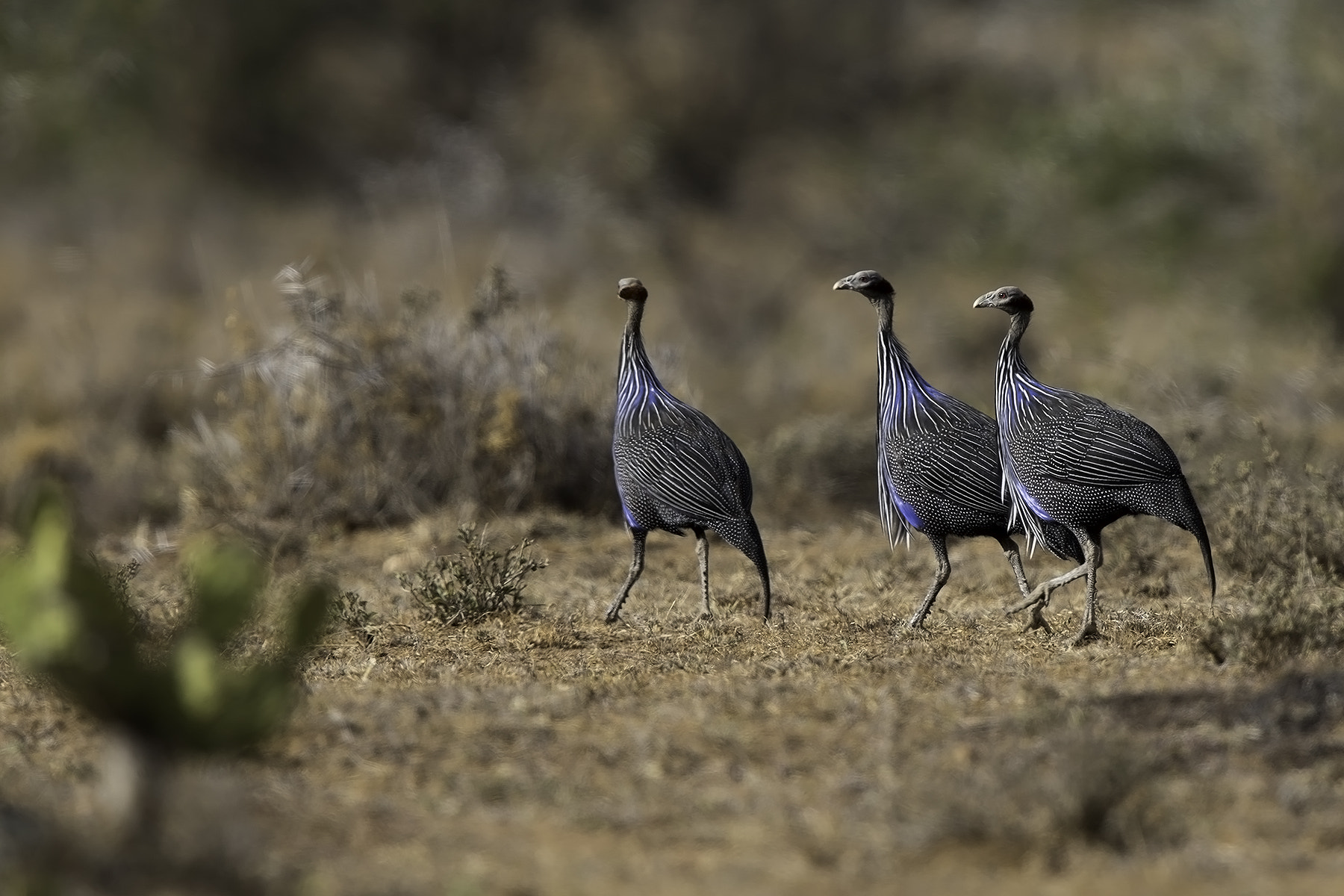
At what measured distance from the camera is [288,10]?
1109 inches

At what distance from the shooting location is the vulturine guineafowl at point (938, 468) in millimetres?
7324

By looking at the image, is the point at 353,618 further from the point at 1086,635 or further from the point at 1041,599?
the point at 1086,635

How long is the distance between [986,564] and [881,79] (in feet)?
71.0

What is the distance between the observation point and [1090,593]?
22.8 ft

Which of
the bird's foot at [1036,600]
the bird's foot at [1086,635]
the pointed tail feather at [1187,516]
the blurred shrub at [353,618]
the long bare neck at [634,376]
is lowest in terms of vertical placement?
the blurred shrub at [353,618]

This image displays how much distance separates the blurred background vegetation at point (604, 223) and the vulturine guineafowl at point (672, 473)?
2.51m

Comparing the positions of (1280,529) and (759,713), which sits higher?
(1280,529)

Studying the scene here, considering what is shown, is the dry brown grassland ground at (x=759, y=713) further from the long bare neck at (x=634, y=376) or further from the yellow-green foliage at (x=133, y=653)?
the long bare neck at (x=634, y=376)

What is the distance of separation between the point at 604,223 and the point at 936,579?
17.2 metres

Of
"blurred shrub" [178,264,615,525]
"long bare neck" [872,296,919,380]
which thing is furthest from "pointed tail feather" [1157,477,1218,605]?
"blurred shrub" [178,264,615,525]

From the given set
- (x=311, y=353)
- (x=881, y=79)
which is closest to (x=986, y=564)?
(x=311, y=353)

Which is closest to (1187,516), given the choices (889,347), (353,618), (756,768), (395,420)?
(889,347)

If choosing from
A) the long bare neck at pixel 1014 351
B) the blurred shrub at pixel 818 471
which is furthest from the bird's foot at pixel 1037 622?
the blurred shrub at pixel 818 471

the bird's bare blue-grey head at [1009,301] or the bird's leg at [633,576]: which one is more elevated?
the bird's bare blue-grey head at [1009,301]
